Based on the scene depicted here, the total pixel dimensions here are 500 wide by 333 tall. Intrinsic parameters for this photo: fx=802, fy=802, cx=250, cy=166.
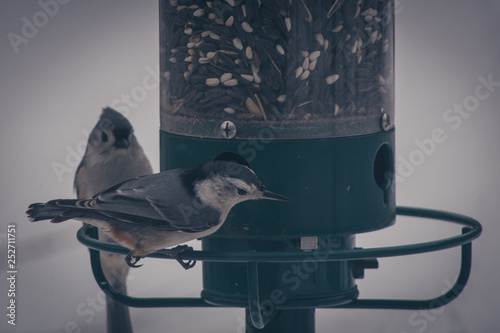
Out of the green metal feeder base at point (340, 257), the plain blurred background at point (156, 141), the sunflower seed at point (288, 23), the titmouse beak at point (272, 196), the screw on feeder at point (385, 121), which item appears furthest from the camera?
the plain blurred background at point (156, 141)

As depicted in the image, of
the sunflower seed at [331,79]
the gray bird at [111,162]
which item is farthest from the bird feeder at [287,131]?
the gray bird at [111,162]

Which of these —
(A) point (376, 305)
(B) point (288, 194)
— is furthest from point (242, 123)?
(A) point (376, 305)

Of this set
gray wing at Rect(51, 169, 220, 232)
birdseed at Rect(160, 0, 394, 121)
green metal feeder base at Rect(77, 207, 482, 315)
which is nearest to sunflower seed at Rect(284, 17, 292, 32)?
birdseed at Rect(160, 0, 394, 121)

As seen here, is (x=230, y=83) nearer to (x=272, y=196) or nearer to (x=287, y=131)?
(x=287, y=131)

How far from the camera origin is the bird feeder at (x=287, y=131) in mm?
3133

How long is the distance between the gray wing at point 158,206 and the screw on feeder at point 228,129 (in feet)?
0.82

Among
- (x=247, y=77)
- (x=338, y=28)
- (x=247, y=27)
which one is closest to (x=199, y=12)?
(x=247, y=27)

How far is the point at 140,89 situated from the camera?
4465 millimetres

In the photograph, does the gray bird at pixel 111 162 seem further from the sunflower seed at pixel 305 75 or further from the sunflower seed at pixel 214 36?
the sunflower seed at pixel 305 75

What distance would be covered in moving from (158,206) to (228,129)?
42 centimetres

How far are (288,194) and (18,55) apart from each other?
196cm

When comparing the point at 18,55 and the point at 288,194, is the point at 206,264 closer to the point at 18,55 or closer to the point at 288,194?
the point at 288,194

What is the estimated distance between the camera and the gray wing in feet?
9.86

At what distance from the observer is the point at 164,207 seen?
3.05m
